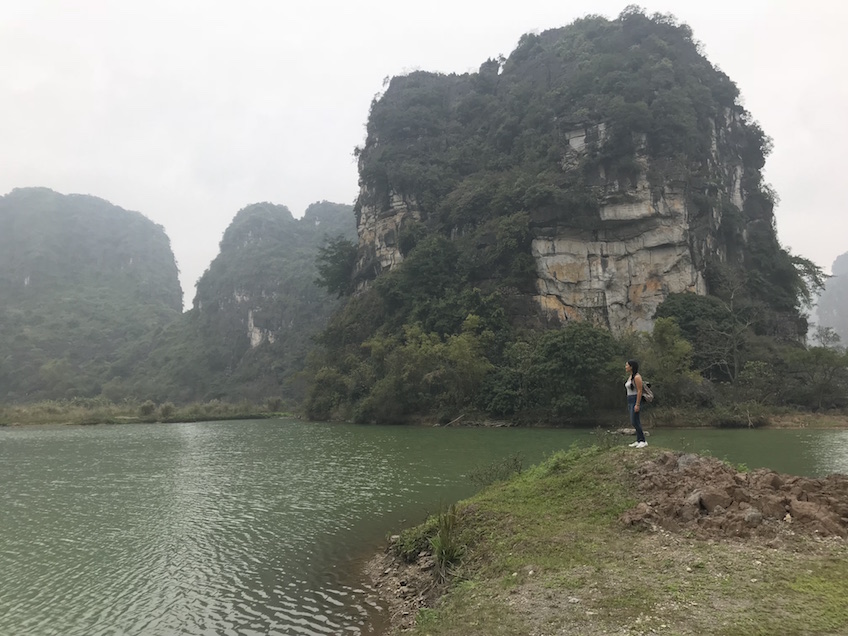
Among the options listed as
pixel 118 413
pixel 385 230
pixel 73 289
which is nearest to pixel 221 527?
pixel 385 230

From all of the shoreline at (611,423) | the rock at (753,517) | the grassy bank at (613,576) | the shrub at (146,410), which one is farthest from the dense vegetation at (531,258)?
the rock at (753,517)

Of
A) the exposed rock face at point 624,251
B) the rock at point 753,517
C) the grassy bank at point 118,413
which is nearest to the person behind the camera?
the rock at point 753,517

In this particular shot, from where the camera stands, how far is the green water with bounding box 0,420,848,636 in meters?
6.15

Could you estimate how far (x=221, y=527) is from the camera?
9922 millimetres

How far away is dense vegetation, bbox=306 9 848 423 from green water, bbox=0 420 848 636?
36.0 ft

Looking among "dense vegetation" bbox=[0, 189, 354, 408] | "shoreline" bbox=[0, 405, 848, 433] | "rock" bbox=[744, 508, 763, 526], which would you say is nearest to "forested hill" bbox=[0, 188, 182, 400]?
"dense vegetation" bbox=[0, 189, 354, 408]

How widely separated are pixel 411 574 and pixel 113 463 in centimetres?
1722

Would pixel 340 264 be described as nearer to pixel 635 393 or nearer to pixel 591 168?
pixel 591 168

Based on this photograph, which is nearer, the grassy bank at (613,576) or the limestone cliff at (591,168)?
the grassy bank at (613,576)

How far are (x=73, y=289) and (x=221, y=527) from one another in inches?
4826

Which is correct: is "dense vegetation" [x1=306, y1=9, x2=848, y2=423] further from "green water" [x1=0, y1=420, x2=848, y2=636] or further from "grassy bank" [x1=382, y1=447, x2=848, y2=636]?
"grassy bank" [x1=382, y1=447, x2=848, y2=636]

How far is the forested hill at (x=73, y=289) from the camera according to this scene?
76.6 meters

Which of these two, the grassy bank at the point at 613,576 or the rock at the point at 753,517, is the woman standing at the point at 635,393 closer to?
the grassy bank at the point at 613,576

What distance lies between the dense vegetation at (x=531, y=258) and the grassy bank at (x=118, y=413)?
15.3m
